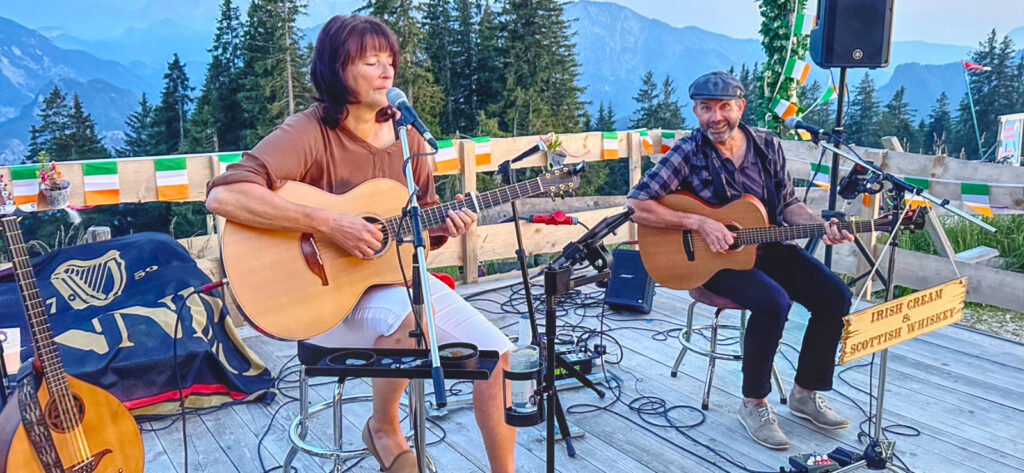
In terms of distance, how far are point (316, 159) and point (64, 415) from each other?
3.38 ft

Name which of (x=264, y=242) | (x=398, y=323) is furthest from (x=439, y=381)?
(x=264, y=242)

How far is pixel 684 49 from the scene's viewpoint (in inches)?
3103

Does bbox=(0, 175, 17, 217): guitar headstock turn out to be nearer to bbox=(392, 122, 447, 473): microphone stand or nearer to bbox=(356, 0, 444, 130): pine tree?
bbox=(392, 122, 447, 473): microphone stand

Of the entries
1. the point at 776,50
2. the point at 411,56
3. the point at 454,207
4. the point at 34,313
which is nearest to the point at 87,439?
the point at 34,313

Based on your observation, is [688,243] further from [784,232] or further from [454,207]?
[454,207]

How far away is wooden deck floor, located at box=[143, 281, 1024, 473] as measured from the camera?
8.57 ft

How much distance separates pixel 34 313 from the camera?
2.04m

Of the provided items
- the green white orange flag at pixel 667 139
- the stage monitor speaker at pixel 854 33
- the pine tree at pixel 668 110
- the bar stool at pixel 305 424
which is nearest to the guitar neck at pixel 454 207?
the bar stool at pixel 305 424

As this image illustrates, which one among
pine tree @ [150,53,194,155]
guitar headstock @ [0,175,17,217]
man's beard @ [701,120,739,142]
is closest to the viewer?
guitar headstock @ [0,175,17,217]

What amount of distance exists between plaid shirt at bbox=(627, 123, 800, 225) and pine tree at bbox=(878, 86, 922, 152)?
82.7ft

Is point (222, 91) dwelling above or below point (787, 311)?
above

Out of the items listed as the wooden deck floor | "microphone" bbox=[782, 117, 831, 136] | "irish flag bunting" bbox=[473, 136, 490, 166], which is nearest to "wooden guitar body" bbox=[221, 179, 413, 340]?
the wooden deck floor

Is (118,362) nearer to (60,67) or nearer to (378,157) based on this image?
(378,157)

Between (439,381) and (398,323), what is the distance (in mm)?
662
